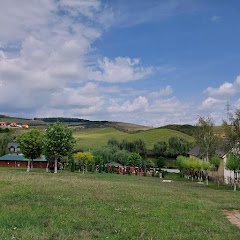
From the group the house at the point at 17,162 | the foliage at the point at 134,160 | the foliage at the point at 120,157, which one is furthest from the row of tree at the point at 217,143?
the house at the point at 17,162

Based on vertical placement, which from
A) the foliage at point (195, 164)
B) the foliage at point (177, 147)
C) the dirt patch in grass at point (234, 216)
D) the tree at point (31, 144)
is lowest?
the dirt patch in grass at point (234, 216)

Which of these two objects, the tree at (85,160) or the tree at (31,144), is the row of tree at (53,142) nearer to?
the tree at (31,144)

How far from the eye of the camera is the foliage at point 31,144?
82625 millimetres

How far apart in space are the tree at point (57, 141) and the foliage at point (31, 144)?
13.4 ft

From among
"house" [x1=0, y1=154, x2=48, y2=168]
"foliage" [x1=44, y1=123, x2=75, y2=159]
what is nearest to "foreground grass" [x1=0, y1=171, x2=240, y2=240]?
"foliage" [x1=44, y1=123, x2=75, y2=159]

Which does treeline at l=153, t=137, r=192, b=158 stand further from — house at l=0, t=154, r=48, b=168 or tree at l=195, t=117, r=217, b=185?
tree at l=195, t=117, r=217, b=185

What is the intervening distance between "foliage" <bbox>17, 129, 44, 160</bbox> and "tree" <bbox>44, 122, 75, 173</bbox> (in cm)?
410

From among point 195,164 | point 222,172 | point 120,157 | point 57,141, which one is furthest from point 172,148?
point 57,141

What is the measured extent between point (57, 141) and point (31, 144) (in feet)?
25.3

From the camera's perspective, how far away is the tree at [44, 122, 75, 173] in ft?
257

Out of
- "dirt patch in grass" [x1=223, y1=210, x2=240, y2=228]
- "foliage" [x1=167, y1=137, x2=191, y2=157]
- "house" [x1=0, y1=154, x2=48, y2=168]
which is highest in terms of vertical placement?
"foliage" [x1=167, y1=137, x2=191, y2=157]

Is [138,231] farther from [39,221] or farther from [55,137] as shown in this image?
[55,137]

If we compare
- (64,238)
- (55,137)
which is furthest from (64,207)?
(55,137)

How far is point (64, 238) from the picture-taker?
1448 cm
